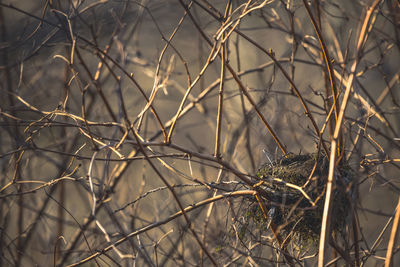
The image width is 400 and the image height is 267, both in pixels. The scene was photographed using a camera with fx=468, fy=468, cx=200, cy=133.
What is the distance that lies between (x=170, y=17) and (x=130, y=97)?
2159mm

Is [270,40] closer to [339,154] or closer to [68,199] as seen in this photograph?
[68,199]

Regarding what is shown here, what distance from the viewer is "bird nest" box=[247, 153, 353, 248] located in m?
1.80

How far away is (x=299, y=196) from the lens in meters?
1.80

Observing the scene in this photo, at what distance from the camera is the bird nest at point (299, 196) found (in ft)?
5.91

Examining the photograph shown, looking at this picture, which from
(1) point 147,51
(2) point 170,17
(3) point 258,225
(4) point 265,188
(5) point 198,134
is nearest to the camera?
(4) point 265,188

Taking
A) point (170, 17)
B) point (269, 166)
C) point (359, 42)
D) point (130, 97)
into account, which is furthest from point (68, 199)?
point (359, 42)

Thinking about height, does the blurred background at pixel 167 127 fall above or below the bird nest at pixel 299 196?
above

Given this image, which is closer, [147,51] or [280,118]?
[280,118]

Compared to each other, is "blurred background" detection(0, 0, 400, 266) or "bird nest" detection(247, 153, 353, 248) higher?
"blurred background" detection(0, 0, 400, 266)

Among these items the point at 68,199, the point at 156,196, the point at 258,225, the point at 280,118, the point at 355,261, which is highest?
the point at 68,199

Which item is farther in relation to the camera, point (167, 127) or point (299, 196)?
point (167, 127)

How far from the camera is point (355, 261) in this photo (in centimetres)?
201

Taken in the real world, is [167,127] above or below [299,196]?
above

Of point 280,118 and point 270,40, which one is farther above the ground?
point 270,40
